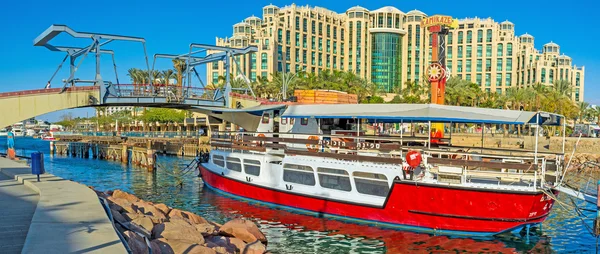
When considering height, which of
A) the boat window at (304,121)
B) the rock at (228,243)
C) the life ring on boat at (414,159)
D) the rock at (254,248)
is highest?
the boat window at (304,121)

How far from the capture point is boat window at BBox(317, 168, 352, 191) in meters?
21.4

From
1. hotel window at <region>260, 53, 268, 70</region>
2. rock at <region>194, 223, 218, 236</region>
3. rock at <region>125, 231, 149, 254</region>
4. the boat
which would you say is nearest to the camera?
rock at <region>125, 231, 149, 254</region>

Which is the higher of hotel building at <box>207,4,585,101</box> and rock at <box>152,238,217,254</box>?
hotel building at <box>207,4,585,101</box>

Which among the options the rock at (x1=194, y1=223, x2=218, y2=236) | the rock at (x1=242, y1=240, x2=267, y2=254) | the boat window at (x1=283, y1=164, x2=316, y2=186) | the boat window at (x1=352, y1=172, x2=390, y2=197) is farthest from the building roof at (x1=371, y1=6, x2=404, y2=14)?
the rock at (x1=242, y1=240, x2=267, y2=254)

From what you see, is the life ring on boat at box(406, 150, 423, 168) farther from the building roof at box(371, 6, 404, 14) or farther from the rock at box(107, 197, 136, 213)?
the building roof at box(371, 6, 404, 14)

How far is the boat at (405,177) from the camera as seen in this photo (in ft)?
59.1

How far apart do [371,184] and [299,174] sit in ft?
13.3

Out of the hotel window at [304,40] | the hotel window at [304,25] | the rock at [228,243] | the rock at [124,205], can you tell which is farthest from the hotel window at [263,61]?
the rock at [228,243]

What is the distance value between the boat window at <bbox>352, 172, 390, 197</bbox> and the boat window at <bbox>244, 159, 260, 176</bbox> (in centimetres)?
644

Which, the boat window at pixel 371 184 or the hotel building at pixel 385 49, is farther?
the hotel building at pixel 385 49

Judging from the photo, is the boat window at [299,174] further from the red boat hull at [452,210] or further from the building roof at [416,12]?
the building roof at [416,12]

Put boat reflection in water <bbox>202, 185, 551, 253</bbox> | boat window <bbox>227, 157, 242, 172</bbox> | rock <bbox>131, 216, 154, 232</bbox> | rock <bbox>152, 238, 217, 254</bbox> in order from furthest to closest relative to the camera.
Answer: boat window <bbox>227, 157, 242, 172</bbox>
boat reflection in water <bbox>202, 185, 551, 253</bbox>
rock <bbox>131, 216, 154, 232</bbox>
rock <bbox>152, 238, 217, 254</bbox>

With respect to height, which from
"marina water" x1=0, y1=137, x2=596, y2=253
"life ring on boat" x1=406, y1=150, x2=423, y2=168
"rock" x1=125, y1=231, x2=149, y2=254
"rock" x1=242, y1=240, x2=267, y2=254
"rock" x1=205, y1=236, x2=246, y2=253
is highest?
"life ring on boat" x1=406, y1=150, x2=423, y2=168

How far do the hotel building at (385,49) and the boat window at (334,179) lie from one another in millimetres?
108352
